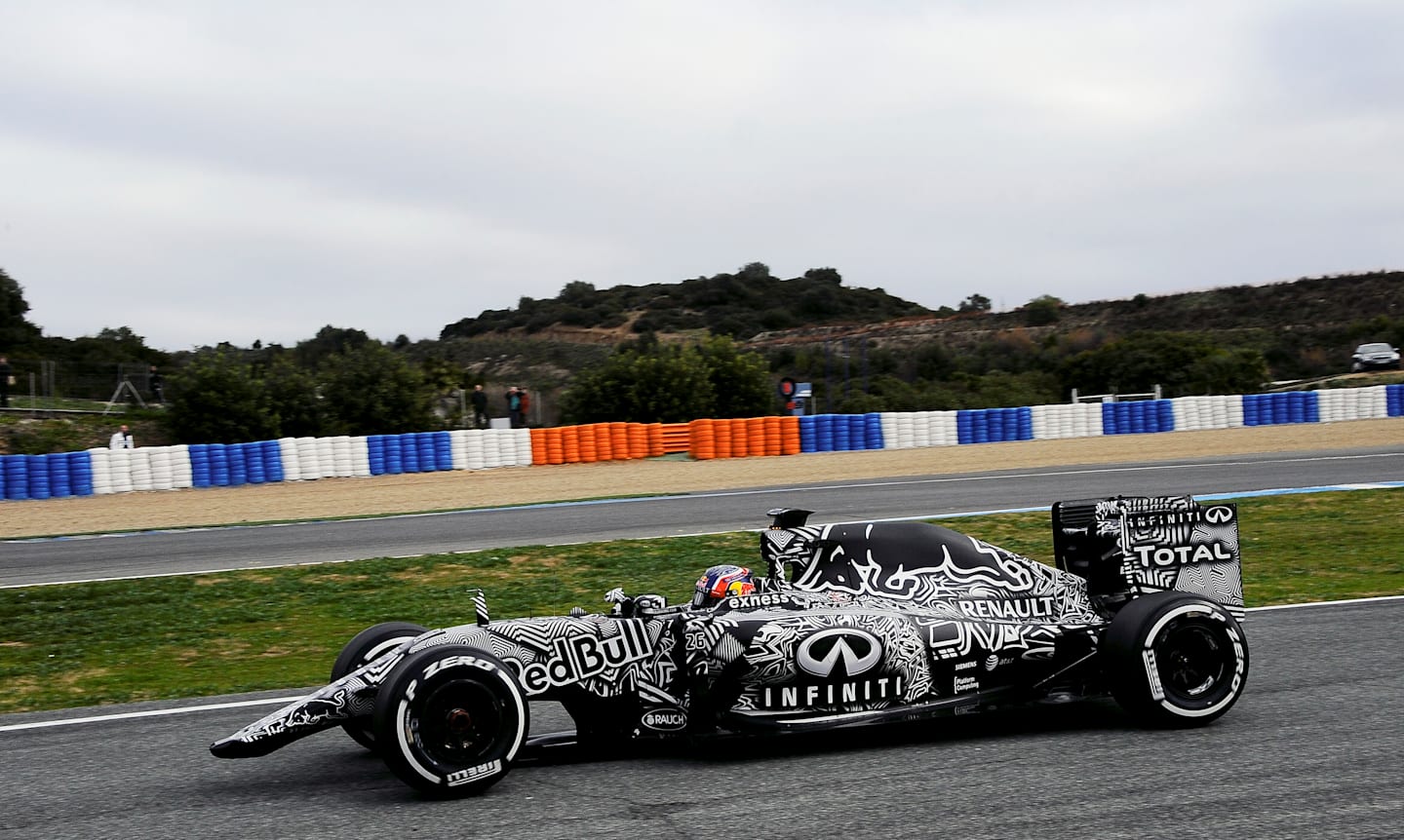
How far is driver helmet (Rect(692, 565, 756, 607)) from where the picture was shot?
21.5 ft

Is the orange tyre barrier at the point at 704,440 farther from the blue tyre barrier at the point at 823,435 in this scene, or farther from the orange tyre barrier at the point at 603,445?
the blue tyre barrier at the point at 823,435

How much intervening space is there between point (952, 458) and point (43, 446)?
2163 centimetres

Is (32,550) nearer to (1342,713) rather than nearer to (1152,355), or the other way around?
(1342,713)

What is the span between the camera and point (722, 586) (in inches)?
259

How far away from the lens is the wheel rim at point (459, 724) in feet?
17.6

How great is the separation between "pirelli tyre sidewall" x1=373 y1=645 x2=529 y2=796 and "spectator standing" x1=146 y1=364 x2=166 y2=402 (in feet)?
109

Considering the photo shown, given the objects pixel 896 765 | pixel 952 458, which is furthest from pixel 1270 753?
pixel 952 458

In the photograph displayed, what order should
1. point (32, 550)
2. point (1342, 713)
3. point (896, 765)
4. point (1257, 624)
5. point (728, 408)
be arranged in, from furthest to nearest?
point (728, 408) → point (32, 550) → point (1257, 624) → point (1342, 713) → point (896, 765)

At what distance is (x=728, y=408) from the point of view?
1551 inches

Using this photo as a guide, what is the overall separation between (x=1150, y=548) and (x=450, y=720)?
393 centimetres

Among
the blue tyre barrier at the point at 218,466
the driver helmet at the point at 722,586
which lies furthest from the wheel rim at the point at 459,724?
the blue tyre barrier at the point at 218,466

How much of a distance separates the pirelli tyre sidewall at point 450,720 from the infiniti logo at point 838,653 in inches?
52.9

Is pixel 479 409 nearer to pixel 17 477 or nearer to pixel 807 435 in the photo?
pixel 807 435

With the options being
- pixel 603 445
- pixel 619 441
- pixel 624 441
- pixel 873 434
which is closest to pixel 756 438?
pixel 873 434
